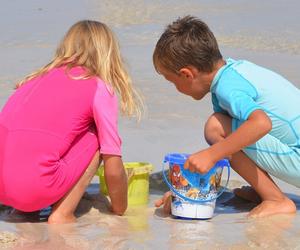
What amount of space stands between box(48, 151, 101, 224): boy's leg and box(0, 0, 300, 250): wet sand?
0.05 meters

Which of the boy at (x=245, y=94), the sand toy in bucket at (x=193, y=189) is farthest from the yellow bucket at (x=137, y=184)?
the sand toy in bucket at (x=193, y=189)

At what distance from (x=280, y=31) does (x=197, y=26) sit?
5744mm

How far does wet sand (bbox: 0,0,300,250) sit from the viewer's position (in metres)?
3.07

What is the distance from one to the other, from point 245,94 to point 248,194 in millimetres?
645

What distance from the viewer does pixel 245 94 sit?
339 cm

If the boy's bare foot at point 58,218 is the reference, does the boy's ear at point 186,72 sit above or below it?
above

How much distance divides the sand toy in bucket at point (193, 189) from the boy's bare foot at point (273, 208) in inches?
8.3

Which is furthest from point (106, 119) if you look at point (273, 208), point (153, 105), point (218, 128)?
point (153, 105)

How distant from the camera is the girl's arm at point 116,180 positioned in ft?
11.0

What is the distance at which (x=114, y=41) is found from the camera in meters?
3.55

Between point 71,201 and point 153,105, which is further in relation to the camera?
point 153,105

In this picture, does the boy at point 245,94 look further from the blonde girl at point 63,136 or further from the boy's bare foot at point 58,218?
the boy's bare foot at point 58,218

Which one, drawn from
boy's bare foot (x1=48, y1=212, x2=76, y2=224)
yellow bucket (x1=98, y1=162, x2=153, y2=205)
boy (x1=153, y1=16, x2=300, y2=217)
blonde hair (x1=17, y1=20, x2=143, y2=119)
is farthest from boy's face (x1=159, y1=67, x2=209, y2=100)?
boy's bare foot (x1=48, y1=212, x2=76, y2=224)

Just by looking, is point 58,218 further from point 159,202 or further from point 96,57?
point 96,57
